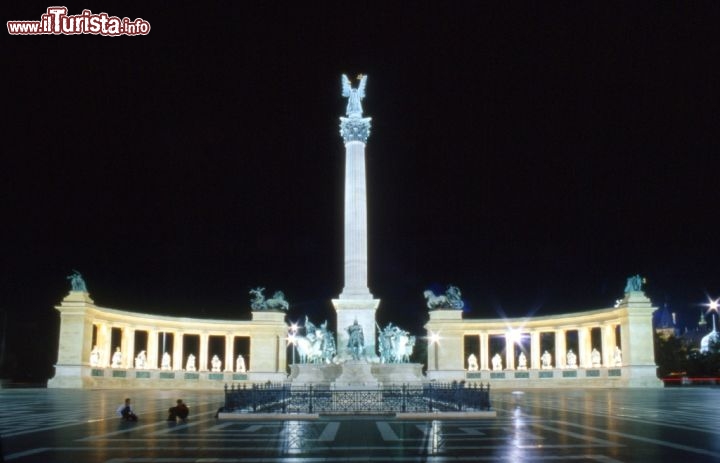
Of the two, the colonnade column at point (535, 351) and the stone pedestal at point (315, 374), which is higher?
the colonnade column at point (535, 351)

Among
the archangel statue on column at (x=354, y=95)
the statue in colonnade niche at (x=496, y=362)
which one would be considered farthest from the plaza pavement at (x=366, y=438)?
the statue in colonnade niche at (x=496, y=362)

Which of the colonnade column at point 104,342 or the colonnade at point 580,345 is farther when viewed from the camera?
the colonnade at point 580,345

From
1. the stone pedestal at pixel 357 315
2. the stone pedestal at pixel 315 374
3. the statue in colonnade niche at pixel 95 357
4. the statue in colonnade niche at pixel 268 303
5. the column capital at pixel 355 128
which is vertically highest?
the column capital at pixel 355 128

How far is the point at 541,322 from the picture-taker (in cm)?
8112

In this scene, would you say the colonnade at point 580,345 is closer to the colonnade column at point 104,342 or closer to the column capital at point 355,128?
the column capital at point 355,128

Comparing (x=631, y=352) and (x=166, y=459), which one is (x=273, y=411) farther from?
(x=631, y=352)

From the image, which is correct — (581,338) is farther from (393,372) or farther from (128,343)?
(128,343)

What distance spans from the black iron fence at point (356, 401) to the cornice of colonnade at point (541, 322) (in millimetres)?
46286

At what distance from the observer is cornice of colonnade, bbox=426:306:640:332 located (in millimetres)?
75938

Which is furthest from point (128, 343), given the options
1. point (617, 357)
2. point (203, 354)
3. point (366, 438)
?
point (366, 438)

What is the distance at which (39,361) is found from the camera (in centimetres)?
8706

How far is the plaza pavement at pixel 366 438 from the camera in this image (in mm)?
17078

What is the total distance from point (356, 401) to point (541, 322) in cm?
5308

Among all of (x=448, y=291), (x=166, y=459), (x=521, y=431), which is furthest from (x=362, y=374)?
(x=448, y=291)
